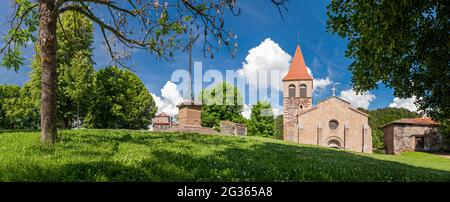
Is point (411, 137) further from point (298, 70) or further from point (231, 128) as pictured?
point (231, 128)

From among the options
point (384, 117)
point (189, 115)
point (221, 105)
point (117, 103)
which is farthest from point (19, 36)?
point (384, 117)

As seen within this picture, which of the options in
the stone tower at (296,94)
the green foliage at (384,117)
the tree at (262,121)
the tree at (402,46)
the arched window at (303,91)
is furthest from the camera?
the green foliage at (384,117)

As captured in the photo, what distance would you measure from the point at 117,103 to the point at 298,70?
36.2 meters

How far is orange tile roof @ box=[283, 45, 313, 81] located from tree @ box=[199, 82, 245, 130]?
1092cm

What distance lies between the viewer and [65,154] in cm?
742

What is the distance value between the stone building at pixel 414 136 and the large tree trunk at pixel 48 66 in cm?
5379

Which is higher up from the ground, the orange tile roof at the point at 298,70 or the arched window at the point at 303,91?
the orange tile roof at the point at 298,70

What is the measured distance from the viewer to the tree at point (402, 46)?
9.04 metres

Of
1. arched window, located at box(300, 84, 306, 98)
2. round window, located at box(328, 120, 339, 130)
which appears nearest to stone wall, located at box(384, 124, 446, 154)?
round window, located at box(328, 120, 339, 130)

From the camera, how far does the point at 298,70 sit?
62.0 metres

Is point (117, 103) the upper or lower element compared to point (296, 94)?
lower

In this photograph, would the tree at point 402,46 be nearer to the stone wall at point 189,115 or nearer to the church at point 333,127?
the stone wall at point 189,115

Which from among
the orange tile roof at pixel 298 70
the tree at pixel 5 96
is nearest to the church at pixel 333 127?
the orange tile roof at pixel 298 70
